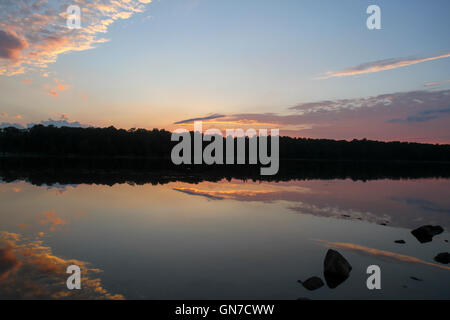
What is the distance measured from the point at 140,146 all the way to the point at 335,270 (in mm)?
130502

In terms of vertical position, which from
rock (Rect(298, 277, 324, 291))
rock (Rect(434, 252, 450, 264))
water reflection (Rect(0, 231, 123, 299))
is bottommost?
rock (Rect(434, 252, 450, 264))

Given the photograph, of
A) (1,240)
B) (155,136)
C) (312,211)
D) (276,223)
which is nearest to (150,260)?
(1,240)

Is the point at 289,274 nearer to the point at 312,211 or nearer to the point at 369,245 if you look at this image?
the point at 369,245

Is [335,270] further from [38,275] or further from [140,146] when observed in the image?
[140,146]

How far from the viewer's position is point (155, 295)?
8.45 m

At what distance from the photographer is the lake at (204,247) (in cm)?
905

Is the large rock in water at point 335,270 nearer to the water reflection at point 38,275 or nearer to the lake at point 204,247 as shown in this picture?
the lake at point 204,247

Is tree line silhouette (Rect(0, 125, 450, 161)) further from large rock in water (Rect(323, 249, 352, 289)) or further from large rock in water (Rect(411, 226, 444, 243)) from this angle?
large rock in water (Rect(323, 249, 352, 289))

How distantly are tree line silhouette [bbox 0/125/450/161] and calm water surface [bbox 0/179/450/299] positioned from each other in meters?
109

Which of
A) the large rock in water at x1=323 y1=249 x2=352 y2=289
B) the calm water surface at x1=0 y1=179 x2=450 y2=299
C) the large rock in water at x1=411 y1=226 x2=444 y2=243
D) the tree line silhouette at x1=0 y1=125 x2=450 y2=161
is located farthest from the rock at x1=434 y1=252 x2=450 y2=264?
the tree line silhouette at x1=0 y1=125 x2=450 y2=161

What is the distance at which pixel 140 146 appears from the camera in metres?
134

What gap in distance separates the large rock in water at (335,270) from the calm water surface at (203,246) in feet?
0.98

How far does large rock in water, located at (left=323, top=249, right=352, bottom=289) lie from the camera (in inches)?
395

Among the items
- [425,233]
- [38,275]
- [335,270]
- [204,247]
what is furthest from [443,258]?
[38,275]
